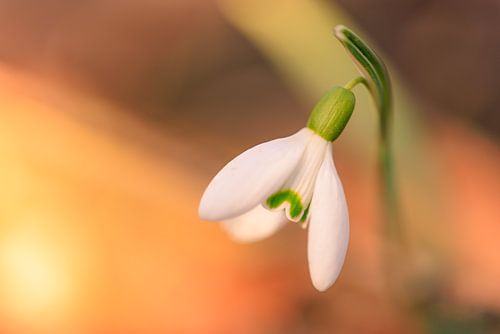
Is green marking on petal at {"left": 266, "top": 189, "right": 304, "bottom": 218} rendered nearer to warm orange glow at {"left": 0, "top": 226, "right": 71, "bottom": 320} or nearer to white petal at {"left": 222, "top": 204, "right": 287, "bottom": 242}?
white petal at {"left": 222, "top": 204, "right": 287, "bottom": 242}

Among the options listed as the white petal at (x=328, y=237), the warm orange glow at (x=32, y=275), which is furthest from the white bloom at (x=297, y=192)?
the warm orange glow at (x=32, y=275)

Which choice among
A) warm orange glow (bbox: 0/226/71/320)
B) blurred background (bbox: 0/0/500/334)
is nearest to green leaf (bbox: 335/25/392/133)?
blurred background (bbox: 0/0/500/334)

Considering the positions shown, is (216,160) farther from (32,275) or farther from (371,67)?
(371,67)

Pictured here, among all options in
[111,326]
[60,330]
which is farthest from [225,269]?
[60,330]

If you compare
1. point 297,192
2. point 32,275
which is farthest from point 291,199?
point 32,275

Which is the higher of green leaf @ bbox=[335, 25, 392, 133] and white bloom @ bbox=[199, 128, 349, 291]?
green leaf @ bbox=[335, 25, 392, 133]

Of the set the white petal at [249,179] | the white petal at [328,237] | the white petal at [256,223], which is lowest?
the white petal at [328,237]

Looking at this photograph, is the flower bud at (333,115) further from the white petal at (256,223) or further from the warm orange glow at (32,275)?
the warm orange glow at (32,275)
